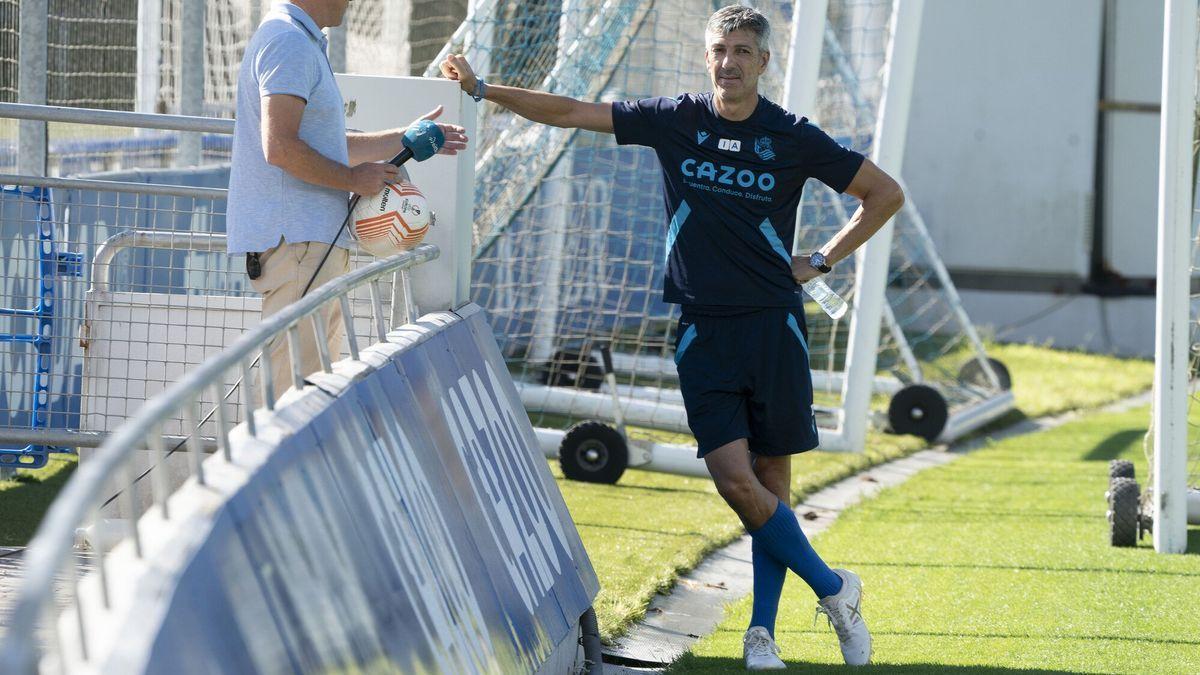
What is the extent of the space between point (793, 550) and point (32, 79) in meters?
5.14

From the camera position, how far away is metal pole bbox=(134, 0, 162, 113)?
10.4 m

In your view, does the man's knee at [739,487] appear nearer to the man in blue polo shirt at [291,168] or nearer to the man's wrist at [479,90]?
the man in blue polo shirt at [291,168]

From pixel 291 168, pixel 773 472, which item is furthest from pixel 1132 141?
pixel 291 168

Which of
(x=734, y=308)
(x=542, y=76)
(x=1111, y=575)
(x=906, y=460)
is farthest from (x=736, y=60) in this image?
(x=906, y=460)

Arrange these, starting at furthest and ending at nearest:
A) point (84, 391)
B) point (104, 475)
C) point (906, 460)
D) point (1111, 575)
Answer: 1. point (906, 460)
2. point (1111, 575)
3. point (84, 391)
4. point (104, 475)

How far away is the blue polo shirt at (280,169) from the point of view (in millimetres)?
4433

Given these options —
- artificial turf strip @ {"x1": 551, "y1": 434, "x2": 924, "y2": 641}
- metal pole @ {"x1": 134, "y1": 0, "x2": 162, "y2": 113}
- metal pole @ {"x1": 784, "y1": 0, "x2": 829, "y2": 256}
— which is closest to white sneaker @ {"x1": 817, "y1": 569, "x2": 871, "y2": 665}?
artificial turf strip @ {"x1": 551, "y1": 434, "x2": 924, "y2": 641}

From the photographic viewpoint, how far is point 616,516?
795 centimetres

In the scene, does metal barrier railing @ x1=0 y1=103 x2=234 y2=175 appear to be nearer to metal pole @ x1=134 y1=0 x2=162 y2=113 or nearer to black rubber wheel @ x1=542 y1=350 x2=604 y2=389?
metal pole @ x1=134 y1=0 x2=162 y2=113

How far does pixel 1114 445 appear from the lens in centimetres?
1094

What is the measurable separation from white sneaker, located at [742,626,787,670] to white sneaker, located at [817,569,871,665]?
23cm

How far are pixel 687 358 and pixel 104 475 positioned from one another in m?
3.25

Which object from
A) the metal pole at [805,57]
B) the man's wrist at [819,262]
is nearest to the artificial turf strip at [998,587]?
the man's wrist at [819,262]

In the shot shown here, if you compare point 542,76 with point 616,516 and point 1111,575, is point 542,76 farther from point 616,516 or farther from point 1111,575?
point 1111,575
